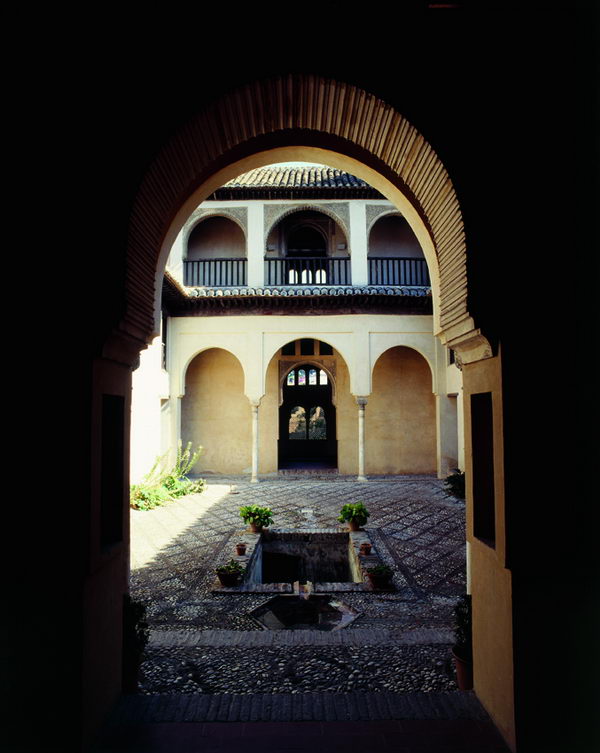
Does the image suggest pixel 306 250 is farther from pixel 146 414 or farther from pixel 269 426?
pixel 146 414

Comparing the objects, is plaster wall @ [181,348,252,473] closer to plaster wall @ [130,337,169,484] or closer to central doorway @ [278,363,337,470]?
central doorway @ [278,363,337,470]

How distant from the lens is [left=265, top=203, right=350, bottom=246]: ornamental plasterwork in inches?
575

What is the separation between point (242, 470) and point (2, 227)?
47.4 ft

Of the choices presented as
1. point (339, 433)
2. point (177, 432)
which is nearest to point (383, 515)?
point (339, 433)

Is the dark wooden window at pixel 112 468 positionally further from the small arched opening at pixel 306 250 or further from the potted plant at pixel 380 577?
the small arched opening at pixel 306 250

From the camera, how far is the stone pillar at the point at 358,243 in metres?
14.5

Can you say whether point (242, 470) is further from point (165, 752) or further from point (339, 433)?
point (165, 752)

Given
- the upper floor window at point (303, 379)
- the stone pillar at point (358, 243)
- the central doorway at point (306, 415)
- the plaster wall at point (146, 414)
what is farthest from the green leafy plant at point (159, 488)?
the stone pillar at point (358, 243)

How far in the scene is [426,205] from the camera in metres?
2.93

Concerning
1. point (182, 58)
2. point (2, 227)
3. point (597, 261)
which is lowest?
point (597, 261)

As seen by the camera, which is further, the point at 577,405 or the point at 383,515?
the point at 383,515

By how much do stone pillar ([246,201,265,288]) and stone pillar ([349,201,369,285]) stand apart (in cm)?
289

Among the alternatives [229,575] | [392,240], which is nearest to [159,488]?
[229,575]

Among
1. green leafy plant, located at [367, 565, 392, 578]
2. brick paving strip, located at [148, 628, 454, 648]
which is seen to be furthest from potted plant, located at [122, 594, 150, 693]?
green leafy plant, located at [367, 565, 392, 578]
